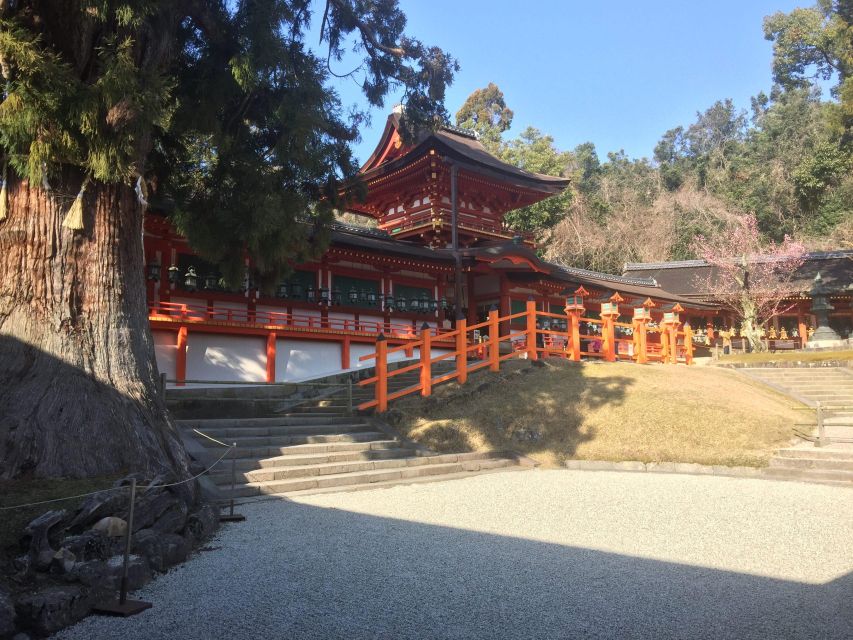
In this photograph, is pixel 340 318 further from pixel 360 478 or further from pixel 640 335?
pixel 360 478

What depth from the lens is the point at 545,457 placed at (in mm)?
9797

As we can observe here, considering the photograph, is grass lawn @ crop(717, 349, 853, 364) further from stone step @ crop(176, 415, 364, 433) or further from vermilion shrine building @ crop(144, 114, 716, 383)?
stone step @ crop(176, 415, 364, 433)

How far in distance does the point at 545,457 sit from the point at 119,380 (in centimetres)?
644

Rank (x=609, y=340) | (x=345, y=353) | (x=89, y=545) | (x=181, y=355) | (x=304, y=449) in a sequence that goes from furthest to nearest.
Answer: (x=345, y=353), (x=609, y=340), (x=181, y=355), (x=304, y=449), (x=89, y=545)

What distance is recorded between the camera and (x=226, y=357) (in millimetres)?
14195

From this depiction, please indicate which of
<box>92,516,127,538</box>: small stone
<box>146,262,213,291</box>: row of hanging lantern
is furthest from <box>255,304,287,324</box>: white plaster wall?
<box>92,516,127,538</box>: small stone

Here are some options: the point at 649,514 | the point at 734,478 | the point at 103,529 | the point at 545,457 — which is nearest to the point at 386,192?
the point at 545,457

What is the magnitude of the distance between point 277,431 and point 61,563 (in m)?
5.81

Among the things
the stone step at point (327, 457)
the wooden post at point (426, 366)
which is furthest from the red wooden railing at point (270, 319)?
the stone step at point (327, 457)

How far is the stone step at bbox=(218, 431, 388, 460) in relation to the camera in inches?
324

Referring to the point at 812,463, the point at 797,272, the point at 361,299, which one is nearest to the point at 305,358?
the point at 361,299

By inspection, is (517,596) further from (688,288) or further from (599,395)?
(688,288)

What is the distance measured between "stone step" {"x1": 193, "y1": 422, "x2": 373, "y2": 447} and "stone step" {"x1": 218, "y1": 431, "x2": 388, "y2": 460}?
0.30 metres

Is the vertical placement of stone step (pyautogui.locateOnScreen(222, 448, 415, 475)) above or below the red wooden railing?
below
